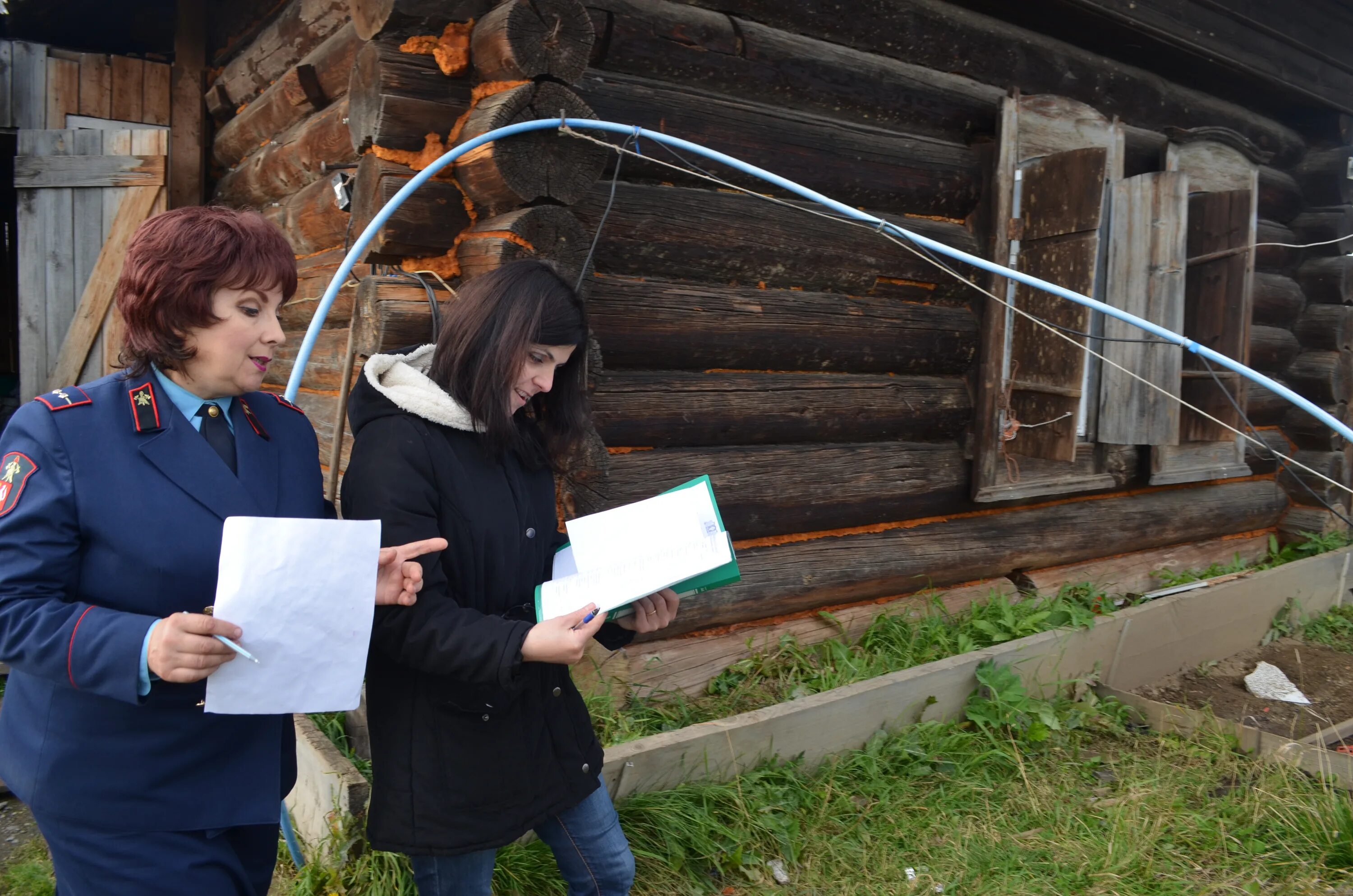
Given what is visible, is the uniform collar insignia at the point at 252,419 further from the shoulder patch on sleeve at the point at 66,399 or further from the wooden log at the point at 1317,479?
the wooden log at the point at 1317,479

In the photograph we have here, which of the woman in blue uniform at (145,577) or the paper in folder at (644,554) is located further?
the paper in folder at (644,554)

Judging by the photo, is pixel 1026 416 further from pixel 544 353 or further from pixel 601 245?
pixel 544 353

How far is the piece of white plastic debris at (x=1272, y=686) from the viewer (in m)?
4.36

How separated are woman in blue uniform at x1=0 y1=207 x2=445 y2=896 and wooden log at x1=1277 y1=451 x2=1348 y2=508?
692 cm

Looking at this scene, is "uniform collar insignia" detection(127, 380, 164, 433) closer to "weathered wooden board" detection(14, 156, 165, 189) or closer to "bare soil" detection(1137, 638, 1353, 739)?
"weathered wooden board" detection(14, 156, 165, 189)

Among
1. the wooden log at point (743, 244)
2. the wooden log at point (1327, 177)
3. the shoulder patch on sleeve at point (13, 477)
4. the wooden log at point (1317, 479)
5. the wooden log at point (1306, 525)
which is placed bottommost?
the wooden log at point (1306, 525)

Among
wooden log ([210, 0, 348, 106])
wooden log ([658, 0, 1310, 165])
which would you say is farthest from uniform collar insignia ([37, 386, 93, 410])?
wooden log ([210, 0, 348, 106])

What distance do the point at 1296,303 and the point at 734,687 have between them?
217 inches

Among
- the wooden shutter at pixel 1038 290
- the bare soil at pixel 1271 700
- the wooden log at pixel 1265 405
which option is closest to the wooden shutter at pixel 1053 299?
the wooden shutter at pixel 1038 290

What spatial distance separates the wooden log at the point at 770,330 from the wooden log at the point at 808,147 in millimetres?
427

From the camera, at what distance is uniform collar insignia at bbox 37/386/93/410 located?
1.31 m

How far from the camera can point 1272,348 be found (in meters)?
6.32

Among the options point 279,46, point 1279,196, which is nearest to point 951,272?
point 279,46

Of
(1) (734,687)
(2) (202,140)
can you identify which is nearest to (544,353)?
(1) (734,687)
